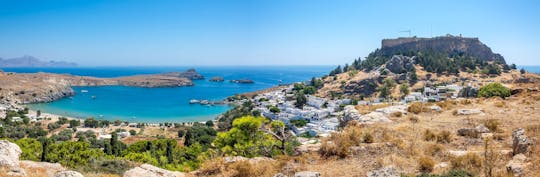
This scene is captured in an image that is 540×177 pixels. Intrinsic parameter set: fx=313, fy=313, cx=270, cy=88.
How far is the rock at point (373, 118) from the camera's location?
41.8 ft

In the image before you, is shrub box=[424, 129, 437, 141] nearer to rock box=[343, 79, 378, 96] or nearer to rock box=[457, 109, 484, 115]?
rock box=[457, 109, 484, 115]

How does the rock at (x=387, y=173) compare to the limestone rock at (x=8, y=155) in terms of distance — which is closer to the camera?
the rock at (x=387, y=173)

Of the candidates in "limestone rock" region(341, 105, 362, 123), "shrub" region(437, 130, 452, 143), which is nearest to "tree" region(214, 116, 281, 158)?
"limestone rock" region(341, 105, 362, 123)

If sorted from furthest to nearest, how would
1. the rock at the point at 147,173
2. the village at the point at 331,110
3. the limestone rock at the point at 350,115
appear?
the village at the point at 331,110
the limestone rock at the point at 350,115
the rock at the point at 147,173

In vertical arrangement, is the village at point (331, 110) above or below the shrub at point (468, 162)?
below

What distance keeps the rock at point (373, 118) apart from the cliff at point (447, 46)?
102 meters

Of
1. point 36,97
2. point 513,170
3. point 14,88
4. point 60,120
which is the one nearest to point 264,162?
point 513,170

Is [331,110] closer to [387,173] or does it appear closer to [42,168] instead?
[42,168]

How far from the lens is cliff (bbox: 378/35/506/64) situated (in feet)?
353

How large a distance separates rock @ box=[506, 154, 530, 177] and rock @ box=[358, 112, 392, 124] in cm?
600

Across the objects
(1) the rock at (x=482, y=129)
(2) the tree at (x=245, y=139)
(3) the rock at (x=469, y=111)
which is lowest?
(2) the tree at (x=245, y=139)

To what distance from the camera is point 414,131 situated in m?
10.5

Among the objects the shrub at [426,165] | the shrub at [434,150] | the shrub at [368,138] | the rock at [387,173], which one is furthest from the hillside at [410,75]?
the rock at [387,173]

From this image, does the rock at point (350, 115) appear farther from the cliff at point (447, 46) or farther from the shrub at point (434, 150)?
the cliff at point (447, 46)
